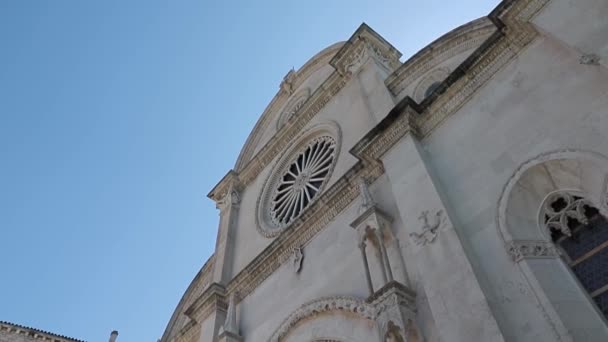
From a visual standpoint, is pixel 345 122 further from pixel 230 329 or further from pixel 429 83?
pixel 230 329

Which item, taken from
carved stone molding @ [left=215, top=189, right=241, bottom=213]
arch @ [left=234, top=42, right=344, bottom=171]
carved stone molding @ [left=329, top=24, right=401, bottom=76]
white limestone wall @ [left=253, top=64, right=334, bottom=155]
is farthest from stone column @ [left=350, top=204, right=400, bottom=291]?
arch @ [left=234, top=42, right=344, bottom=171]

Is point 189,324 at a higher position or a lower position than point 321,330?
higher

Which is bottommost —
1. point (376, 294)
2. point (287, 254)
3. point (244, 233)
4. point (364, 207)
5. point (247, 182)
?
point (376, 294)

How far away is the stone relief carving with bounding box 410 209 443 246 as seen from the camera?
7938 mm

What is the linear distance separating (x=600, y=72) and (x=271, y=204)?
32.7ft

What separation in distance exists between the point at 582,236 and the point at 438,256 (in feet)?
6.79

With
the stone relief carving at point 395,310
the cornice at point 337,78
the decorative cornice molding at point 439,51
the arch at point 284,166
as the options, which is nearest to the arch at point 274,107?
the cornice at point 337,78

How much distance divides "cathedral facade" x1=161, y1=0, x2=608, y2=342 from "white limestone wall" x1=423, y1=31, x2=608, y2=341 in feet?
0.07

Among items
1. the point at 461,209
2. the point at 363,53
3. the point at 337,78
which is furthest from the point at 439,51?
the point at 461,209

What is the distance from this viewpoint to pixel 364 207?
969cm

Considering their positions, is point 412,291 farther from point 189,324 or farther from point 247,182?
point 247,182

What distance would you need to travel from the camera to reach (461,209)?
820cm

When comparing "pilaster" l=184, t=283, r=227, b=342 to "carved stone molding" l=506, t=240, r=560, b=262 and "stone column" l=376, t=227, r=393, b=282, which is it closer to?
"stone column" l=376, t=227, r=393, b=282

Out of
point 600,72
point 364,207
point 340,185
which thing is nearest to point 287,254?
point 340,185
